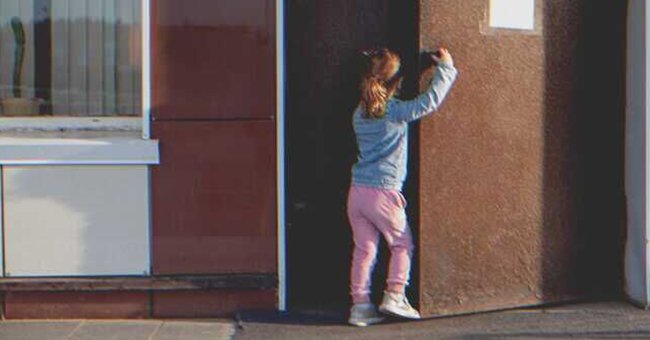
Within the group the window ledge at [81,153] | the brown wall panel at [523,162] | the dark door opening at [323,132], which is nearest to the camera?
the brown wall panel at [523,162]

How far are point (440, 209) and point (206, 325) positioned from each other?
1568 millimetres

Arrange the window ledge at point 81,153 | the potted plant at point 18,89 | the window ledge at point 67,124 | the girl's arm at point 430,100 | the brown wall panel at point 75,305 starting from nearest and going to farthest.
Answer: the girl's arm at point 430,100 < the window ledge at point 81,153 < the brown wall panel at point 75,305 < the window ledge at point 67,124 < the potted plant at point 18,89

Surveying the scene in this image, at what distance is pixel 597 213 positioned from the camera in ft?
30.2

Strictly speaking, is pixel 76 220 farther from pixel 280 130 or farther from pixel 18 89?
pixel 280 130

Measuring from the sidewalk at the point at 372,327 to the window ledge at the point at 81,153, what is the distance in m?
Result: 0.97

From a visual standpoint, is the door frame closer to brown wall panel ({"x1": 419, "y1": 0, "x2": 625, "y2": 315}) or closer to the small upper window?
brown wall panel ({"x1": 419, "y1": 0, "x2": 625, "y2": 315})

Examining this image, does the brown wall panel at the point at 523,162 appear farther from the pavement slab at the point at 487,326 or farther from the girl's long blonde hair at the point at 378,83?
the girl's long blonde hair at the point at 378,83

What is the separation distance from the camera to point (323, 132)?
923cm

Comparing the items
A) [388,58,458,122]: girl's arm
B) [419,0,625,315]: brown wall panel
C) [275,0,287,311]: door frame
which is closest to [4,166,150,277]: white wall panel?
[275,0,287,311]: door frame

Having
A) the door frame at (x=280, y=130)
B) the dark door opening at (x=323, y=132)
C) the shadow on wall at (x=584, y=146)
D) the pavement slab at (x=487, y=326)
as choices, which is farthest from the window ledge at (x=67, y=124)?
the shadow on wall at (x=584, y=146)

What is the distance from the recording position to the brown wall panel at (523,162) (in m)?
8.74

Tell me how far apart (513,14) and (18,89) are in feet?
10.3

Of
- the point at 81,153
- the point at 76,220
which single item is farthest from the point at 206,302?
the point at 81,153

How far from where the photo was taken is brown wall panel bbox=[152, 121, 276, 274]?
8922 millimetres
